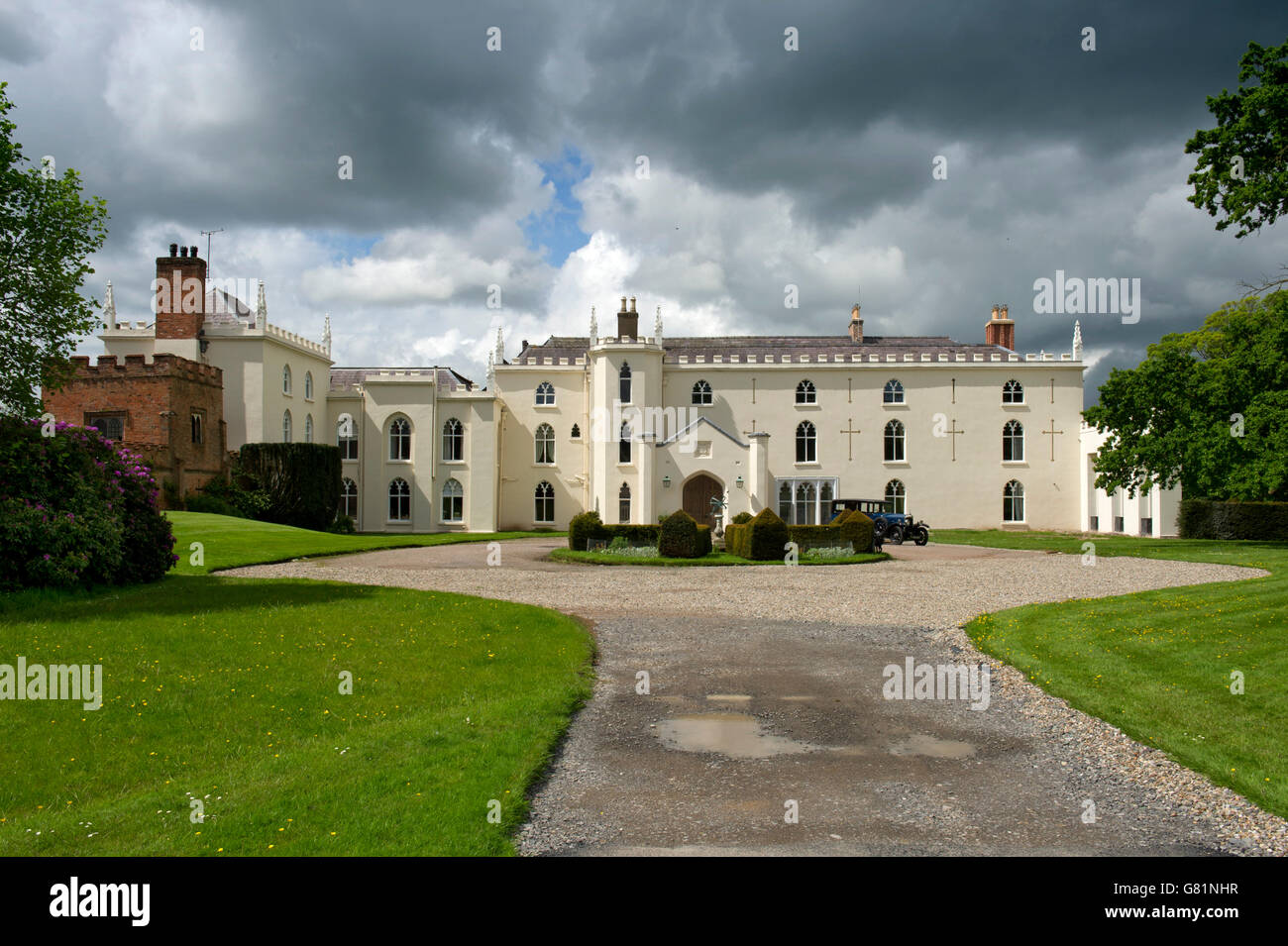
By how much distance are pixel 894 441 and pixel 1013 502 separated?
714 centimetres

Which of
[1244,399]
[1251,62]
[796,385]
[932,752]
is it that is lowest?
[932,752]

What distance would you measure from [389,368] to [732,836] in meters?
49.5

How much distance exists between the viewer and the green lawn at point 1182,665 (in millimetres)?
6660

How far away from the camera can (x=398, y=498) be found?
140 feet

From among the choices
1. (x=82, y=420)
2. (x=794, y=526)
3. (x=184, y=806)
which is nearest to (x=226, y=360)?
(x=82, y=420)

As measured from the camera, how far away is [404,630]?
37.9 ft

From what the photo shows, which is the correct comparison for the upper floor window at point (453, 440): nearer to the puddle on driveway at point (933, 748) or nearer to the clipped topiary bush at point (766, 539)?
the clipped topiary bush at point (766, 539)

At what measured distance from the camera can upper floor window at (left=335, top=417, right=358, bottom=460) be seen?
43.6 metres

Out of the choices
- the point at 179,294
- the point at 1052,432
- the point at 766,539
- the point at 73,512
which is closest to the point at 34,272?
the point at 73,512

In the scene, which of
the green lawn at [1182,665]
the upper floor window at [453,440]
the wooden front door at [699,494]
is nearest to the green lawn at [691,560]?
the green lawn at [1182,665]

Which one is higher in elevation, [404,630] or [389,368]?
[389,368]

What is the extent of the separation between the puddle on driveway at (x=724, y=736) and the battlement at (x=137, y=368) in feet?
112

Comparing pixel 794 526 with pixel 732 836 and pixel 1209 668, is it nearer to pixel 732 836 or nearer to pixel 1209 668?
pixel 1209 668

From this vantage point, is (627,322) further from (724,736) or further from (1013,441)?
(724,736)
